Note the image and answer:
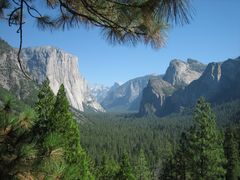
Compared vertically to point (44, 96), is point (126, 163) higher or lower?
lower

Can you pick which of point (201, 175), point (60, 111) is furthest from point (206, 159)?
point (60, 111)

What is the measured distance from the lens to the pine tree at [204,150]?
2394cm

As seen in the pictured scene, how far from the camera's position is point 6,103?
4.82 metres

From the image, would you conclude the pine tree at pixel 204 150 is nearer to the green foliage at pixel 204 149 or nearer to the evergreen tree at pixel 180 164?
the green foliage at pixel 204 149

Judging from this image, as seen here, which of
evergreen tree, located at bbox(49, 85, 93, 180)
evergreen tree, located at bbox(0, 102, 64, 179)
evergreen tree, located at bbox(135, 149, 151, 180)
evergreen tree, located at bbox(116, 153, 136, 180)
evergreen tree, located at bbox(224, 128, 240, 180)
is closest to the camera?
evergreen tree, located at bbox(0, 102, 64, 179)

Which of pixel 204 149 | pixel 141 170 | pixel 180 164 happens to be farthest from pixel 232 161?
pixel 141 170

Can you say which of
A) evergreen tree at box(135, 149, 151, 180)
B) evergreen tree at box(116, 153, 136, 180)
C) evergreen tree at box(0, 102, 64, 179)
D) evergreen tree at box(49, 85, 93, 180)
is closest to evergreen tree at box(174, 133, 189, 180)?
evergreen tree at box(116, 153, 136, 180)

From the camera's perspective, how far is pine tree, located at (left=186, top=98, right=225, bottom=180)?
23.9m

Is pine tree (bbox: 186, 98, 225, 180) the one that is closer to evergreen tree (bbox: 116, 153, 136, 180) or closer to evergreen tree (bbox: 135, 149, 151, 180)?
evergreen tree (bbox: 116, 153, 136, 180)

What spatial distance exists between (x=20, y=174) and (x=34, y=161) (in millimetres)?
217

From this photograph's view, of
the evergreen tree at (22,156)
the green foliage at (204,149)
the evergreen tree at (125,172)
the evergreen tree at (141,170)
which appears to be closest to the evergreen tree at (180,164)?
the evergreen tree at (125,172)

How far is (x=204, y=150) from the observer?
23844 mm

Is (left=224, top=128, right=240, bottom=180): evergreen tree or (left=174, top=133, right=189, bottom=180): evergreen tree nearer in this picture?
(left=174, top=133, right=189, bottom=180): evergreen tree

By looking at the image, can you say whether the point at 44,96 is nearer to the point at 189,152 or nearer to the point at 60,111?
the point at 60,111
